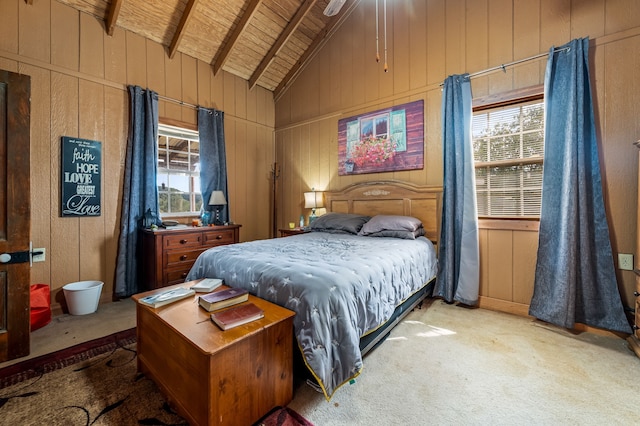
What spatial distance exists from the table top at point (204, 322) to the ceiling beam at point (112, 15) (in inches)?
122

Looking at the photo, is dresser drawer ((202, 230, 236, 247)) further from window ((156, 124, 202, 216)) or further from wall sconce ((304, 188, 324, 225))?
wall sconce ((304, 188, 324, 225))

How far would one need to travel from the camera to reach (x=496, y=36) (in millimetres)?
2816

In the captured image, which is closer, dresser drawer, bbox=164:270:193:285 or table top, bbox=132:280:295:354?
table top, bbox=132:280:295:354

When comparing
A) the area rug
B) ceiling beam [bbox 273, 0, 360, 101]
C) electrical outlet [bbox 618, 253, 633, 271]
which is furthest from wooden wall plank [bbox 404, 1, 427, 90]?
the area rug

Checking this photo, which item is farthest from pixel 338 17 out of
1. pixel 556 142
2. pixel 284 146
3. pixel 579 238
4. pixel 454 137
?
pixel 579 238

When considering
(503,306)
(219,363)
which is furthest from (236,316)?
(503,306)

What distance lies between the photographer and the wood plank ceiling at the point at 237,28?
316cm

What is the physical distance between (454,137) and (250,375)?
289 centimetres

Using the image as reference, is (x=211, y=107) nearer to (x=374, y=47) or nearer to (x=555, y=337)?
(x=374, y=47)

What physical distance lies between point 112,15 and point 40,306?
302 centimetres

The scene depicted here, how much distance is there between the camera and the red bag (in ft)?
7.84

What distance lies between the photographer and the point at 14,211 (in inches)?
75.5

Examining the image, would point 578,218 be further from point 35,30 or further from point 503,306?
point 35,30

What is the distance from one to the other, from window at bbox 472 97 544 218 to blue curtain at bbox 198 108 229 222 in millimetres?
3310
